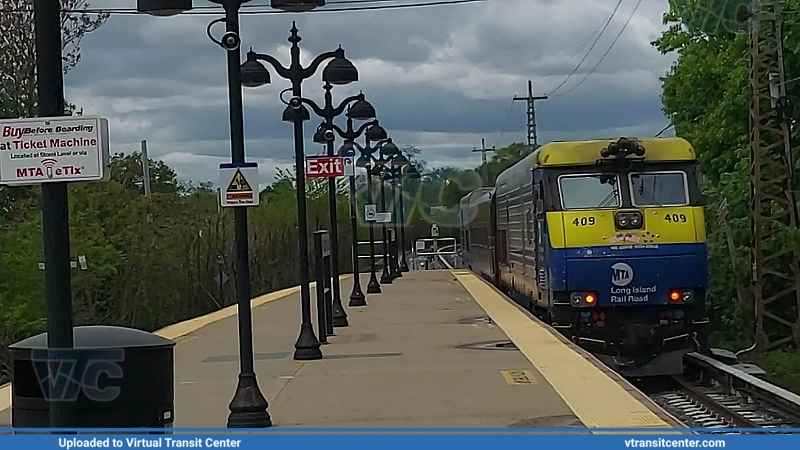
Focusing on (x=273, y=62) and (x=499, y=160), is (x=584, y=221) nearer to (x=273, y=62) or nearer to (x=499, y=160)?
(x=273, y=62)

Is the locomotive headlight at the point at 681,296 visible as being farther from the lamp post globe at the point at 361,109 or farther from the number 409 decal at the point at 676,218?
the lamp post globe at the point at 361,109

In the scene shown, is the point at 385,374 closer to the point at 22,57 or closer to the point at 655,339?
the point at 655,339

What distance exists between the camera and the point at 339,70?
18797 mm

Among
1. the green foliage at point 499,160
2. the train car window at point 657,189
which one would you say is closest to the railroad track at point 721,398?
the train car window at point 657,189

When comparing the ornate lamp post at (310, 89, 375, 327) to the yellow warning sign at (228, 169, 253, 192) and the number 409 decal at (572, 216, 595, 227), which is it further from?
the yellow warning sign at (228, 169, 253, 192)

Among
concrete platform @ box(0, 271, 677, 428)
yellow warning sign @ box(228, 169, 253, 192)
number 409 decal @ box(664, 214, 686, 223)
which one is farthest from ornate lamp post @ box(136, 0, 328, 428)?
number 409 decal @ box(664, 214, 686, 223)

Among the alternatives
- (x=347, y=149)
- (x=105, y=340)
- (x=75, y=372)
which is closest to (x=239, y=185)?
(x=105, y=340)

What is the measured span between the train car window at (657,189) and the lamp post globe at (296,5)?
8.13 meters

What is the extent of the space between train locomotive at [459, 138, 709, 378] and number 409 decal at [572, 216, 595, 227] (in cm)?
2

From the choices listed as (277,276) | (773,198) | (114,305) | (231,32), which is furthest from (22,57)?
(231,32)

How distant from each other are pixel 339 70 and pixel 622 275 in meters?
5.29

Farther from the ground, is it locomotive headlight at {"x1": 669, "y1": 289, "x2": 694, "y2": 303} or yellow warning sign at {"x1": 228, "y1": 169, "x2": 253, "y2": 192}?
yellow warning sign at {"x1": 228, "y1": 169, "x2": 253, "y2": 192}

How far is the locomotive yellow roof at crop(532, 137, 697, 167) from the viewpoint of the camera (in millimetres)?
19562

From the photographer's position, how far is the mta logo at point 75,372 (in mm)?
6449
